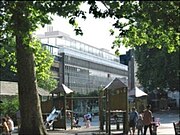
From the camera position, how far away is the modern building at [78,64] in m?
104

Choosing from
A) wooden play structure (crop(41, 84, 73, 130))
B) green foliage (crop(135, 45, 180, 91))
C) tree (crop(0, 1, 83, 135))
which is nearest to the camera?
tree (crop(0, 1, 83, 135))

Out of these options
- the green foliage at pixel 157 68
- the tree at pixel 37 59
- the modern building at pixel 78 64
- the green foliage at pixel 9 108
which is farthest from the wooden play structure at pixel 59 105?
the modern building at pixel 78 64

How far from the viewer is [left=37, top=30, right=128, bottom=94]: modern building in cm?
10438

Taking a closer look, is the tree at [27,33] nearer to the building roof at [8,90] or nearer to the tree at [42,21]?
the tree at [42,21]

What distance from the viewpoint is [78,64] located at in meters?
114

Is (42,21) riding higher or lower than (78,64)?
lower

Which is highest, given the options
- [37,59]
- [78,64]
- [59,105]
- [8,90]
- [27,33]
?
[78,64]

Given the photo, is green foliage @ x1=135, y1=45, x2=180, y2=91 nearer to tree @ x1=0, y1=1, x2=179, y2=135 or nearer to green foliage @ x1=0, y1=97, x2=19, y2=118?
green foliage @ x1=0, y1=97, x2=19, y2=118

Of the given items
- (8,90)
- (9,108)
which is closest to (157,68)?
(8,90)

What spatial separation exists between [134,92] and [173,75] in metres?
33.7

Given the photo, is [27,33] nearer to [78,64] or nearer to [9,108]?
[9,108]

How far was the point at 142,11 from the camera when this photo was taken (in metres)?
13.6

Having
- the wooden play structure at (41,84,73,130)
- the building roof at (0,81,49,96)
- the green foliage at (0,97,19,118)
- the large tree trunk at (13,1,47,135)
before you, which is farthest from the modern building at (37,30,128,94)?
the large tree trunk at (13,1,47,135)

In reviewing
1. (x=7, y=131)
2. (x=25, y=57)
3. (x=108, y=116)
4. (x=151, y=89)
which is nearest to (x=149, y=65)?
(x=151, y=89)
